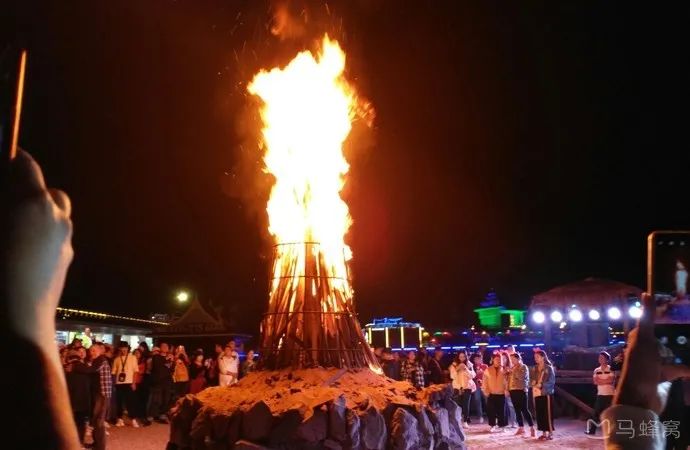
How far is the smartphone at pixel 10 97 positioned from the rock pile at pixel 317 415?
20.1 feet

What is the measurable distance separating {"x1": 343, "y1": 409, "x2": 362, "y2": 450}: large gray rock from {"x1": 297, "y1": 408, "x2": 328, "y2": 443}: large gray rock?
26cm

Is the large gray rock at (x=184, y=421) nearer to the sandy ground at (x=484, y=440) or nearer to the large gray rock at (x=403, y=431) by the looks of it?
the large gray rock at (x=403, y=431)

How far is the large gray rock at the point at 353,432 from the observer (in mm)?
7238

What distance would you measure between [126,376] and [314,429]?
990 centimetres

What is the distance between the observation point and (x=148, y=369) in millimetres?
16125

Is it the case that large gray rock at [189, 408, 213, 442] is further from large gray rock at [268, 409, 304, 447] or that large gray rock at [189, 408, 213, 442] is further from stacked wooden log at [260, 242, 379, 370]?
stacked wooden log at [260, 242, 379, 370]

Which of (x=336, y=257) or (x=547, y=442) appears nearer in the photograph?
(x=336, y=257)

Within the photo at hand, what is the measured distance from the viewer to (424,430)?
7.91 metres

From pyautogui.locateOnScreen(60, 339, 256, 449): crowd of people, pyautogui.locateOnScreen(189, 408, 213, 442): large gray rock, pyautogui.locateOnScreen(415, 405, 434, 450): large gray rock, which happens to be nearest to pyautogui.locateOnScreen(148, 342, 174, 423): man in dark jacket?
pyautogui.locateOnScreen(60, 339, 256, 449): crowd of people

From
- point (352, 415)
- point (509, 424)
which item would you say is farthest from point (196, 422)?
point (509, 424)

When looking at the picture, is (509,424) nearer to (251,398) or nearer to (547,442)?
(547,442)

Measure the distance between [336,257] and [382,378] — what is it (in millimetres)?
1840

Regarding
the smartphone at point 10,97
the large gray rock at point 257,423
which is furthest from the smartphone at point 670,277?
the large gray rock at point 257,423

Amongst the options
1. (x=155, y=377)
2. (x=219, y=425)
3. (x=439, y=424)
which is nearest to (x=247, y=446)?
(x=219, y=425)
